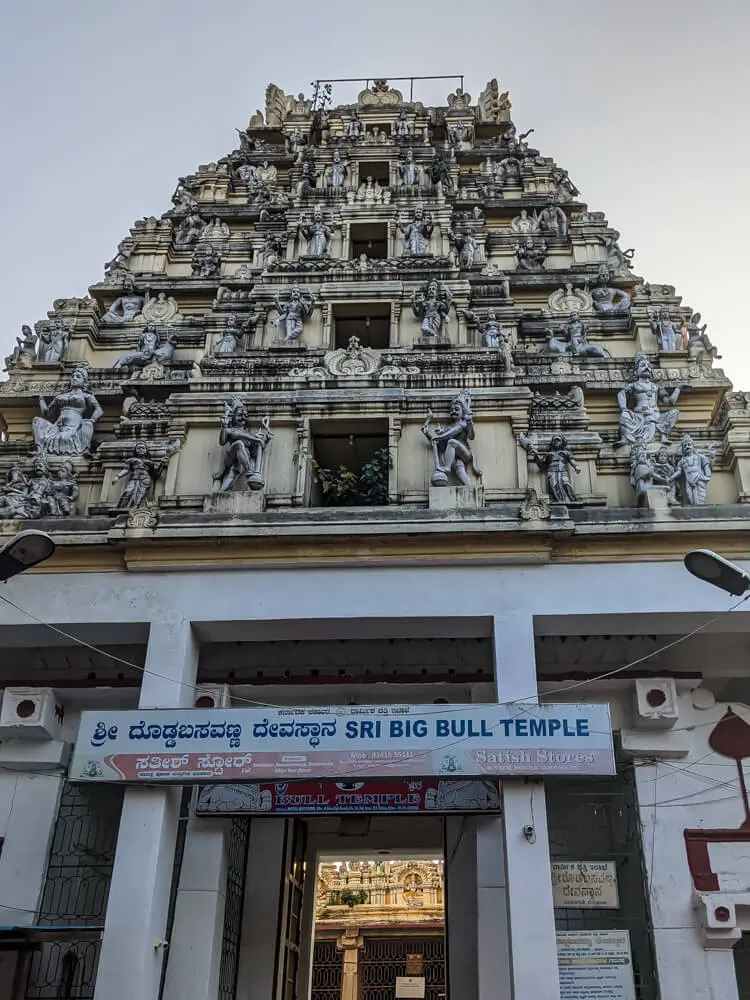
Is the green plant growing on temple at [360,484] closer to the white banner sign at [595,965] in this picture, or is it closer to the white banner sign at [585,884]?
the white banner sign at [585,884]

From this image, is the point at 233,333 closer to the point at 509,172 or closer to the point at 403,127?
the point at 509,172

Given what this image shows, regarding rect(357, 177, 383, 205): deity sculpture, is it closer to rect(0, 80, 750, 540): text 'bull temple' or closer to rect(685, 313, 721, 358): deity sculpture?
rect(0, 80, 750, 540): text 'bull temple'

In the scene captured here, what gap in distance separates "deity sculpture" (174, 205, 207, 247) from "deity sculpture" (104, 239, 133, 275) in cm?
100

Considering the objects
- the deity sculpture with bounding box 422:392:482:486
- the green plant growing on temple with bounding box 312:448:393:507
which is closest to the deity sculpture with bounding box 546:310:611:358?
the deity sculpture with bounding box 422:392:482:486

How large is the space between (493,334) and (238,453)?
490cm

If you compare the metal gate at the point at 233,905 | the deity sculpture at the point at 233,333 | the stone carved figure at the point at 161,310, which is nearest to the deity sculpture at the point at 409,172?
the stone carved figure at the point at 161,310

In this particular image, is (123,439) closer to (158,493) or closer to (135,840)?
(158,493)

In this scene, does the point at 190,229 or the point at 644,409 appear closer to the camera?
the point at 644,409

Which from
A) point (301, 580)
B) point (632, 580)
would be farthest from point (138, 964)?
point (632, 580)

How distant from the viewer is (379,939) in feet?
80.7

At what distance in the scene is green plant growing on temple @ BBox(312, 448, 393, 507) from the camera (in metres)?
13.2

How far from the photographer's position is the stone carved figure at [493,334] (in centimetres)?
1425

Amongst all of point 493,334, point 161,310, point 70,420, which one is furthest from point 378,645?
point 161,310

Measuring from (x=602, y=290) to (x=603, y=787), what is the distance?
9335 millimetres
